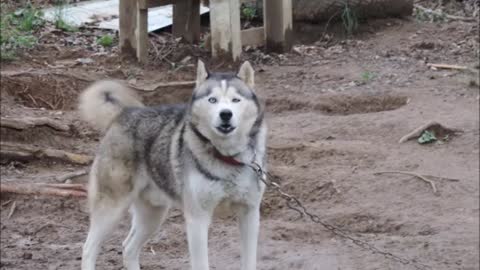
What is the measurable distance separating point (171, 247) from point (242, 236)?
4.39 feet

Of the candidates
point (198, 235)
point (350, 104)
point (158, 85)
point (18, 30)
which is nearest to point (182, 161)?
point (198, 235)

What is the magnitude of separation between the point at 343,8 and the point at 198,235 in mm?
6539

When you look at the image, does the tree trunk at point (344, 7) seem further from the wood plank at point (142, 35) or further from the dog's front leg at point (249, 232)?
the dog's front leg at point (249, 232)

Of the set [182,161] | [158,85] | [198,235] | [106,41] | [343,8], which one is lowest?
[198,235]

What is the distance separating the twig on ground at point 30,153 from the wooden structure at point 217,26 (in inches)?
99.5

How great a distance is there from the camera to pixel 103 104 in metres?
5.75

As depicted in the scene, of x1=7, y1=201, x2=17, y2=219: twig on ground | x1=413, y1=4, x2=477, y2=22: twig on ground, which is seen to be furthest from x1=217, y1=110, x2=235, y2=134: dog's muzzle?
x1=413, y1=4, x2=477, y2=22: twig on ground

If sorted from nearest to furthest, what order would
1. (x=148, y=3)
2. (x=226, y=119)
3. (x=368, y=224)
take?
1. (x=226, y=119)
2. (x=368, y=224)
3. (x=148, y=3)

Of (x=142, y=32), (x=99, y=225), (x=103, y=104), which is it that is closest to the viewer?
(x=99, y=225)

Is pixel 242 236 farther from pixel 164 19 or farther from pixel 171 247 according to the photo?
pixel 164 19

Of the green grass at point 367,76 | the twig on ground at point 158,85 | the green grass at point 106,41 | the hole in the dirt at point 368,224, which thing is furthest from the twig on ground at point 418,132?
the green grass at point 106,41

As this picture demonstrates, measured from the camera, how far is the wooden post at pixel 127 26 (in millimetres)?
10250

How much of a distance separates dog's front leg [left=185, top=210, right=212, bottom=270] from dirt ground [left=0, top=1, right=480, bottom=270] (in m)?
0.76

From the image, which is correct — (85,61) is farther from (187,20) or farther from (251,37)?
(251,37)
